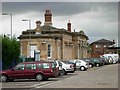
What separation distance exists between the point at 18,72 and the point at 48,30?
42761 millimetres

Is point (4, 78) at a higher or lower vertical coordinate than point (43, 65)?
lower

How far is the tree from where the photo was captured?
155 ft

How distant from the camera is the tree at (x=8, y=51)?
47.3 meters

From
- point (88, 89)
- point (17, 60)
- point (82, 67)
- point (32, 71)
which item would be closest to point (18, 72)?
point (32, 71)

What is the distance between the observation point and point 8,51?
47562mm

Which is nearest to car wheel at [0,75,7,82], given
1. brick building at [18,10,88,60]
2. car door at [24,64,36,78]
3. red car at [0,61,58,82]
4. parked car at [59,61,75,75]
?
red car at [0,61,58,82]

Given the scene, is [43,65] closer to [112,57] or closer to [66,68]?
[66,68]

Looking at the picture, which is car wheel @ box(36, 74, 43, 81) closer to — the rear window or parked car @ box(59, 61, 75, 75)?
the rear window

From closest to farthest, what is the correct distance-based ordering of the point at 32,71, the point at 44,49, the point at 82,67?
the point at 32,71 → the point at 82,67 → the point at 44,49

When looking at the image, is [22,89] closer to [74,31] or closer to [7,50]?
[7,50]

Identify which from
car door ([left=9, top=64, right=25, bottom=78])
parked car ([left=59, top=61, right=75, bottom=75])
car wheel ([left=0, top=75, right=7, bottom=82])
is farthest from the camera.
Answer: parked car ([left=59, top=61, right=75, bottom=75])

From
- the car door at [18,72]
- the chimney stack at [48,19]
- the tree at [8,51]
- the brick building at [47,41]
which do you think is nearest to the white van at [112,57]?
the brick building at [47,41]

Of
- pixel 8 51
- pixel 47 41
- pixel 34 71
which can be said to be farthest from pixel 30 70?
pixel 47 41

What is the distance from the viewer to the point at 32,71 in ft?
110
